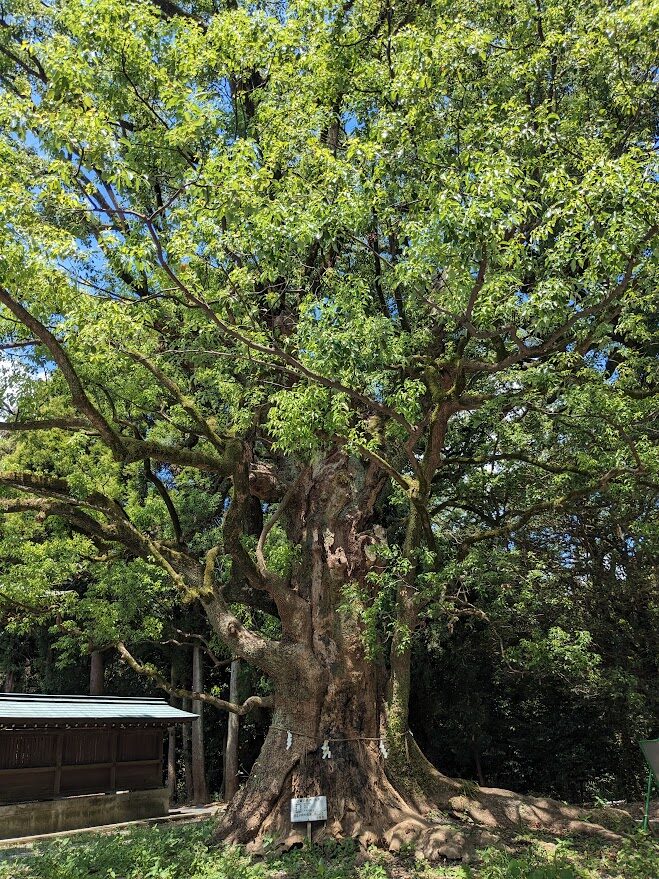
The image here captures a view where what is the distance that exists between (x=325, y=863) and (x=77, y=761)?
823 centimetres

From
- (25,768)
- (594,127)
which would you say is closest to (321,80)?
(594,127)

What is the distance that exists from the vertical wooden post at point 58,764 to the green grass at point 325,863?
4.60 metres

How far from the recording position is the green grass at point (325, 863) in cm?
672

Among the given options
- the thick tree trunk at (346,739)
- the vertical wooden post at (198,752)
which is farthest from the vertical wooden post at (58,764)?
the thick tree trunk at (346,739)

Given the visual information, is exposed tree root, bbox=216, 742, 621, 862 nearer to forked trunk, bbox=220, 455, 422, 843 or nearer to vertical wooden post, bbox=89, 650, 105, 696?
forked trunk, bbox=220, 455, 422, 843

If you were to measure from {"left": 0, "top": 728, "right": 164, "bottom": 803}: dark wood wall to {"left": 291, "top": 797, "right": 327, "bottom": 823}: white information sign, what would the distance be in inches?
273

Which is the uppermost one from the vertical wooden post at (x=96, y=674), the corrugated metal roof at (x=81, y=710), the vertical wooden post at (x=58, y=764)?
the vertical wooden post at (x=96, y=674)

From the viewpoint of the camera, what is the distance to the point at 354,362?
6738 millimetres

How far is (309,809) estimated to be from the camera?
27.8 feet

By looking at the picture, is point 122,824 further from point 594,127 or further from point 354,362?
point 594,127

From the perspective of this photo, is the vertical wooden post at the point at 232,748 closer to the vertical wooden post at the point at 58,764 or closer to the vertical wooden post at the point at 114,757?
the vertical wooden post at the point at 114,757

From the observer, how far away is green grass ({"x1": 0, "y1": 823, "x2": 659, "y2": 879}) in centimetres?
672

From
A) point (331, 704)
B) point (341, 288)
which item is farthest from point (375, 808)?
point (341, 288)

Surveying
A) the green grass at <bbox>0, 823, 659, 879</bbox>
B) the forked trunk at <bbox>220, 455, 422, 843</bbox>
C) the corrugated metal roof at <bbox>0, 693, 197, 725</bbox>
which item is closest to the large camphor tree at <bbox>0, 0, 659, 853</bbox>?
the forked trunk at <bbox>220, 455, 422, 843</bbox>
